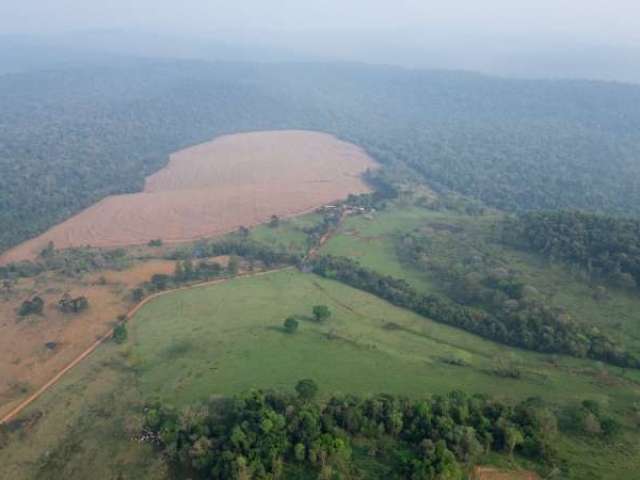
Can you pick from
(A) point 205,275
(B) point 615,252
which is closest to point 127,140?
(A) point 205,275

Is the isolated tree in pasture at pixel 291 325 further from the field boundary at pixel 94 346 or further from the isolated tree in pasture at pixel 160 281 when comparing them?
the isolated tree in pasture at pixel 160 281

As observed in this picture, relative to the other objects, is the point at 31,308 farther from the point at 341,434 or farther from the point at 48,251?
the point at 341,434

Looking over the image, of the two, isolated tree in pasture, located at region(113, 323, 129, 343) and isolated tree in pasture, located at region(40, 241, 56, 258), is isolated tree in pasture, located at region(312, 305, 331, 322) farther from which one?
isolated tree in pasture, located at region(40, 241, 56, 258)

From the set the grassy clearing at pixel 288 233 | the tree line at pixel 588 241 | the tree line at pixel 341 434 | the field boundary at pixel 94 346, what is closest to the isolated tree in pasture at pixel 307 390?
the tree line at pixel 341 434

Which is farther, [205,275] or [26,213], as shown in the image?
[26,213]

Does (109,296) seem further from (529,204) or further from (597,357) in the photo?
(529,204)

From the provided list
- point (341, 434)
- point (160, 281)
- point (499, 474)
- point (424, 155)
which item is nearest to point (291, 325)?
point (341, 434)
